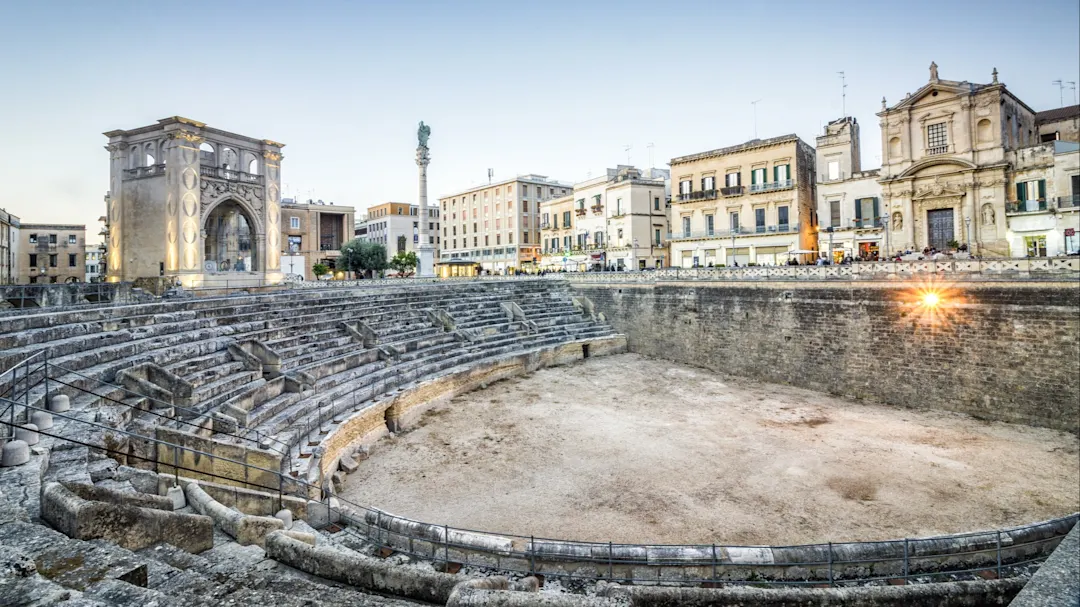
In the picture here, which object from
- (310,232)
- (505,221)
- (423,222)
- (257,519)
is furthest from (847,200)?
(310,232)

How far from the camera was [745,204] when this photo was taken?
130 feet

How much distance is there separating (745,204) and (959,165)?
1266 cm

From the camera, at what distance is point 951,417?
58.5ft

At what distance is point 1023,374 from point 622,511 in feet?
50.3

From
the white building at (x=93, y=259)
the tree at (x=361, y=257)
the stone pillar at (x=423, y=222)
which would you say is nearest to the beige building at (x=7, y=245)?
the tree at (x=361, y=257)

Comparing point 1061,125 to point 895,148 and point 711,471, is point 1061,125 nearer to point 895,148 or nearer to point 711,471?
point 895,148

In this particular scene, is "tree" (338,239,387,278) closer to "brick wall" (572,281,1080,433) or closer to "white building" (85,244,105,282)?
"brick wall" (572,281,1080,433)

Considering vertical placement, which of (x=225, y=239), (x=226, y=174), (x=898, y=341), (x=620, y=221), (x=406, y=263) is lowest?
(x=898, y=341)

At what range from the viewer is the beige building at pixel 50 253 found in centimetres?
5353

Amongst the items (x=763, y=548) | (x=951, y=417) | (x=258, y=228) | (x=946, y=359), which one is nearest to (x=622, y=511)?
(x=763, y=548)

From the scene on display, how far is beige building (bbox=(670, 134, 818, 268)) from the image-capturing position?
37656 mm

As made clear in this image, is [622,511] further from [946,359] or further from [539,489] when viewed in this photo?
[946,359]

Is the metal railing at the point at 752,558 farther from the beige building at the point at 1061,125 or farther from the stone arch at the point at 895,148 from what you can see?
the beige building at the point at 1061,125

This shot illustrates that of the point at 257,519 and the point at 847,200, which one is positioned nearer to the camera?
the point at 257,519
